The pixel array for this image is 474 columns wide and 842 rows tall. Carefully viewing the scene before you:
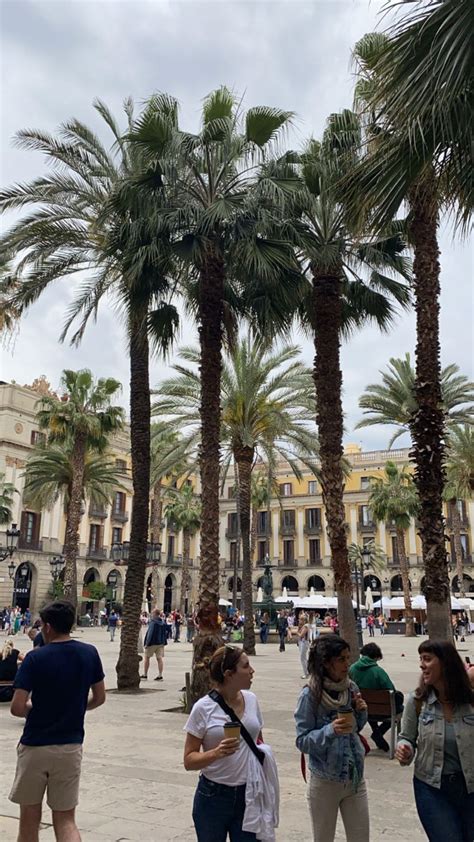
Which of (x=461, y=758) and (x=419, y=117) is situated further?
(x=419, y=117)

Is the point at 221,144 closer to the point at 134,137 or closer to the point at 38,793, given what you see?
the point at 134,137

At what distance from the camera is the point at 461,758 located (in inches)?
124

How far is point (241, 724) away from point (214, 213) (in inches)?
353

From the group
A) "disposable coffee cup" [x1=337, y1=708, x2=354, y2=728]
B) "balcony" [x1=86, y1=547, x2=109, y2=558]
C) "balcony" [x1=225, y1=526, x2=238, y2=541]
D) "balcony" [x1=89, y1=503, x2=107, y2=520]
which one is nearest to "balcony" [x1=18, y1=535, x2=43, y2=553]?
"balcony" [x1=86, y1=547, x2=109, y2=558]

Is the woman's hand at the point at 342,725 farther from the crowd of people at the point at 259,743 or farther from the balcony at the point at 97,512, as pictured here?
the balcony at the point at 97,512

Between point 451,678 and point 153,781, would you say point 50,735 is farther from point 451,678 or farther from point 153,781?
point 153,781

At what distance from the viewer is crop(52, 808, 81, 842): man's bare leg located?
3803 mm

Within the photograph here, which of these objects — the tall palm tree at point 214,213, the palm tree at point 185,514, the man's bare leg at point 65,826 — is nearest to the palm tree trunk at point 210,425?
the tall palm tree at point 214,213

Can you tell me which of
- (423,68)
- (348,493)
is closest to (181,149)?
(423,68)

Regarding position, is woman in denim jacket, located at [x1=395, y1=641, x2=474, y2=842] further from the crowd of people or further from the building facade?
the building facade

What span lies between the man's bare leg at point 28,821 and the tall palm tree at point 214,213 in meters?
6.94

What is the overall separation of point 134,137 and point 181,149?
759 mm

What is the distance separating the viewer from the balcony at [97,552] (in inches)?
2206

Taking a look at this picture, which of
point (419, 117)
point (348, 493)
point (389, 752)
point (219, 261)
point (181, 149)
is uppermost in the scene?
point (348, 493)
